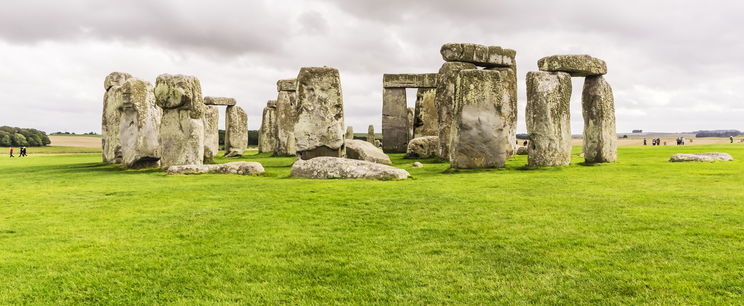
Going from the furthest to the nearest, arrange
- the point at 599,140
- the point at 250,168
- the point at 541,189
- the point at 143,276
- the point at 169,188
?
the point at 599,140
the point at 250,168
the point at 169,188
the point at 541,189
the point at 143,276

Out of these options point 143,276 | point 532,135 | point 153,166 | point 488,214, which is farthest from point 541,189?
point 153,166

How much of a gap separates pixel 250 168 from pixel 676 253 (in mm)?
10285

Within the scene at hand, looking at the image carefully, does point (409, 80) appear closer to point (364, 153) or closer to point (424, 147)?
point (424, 147)

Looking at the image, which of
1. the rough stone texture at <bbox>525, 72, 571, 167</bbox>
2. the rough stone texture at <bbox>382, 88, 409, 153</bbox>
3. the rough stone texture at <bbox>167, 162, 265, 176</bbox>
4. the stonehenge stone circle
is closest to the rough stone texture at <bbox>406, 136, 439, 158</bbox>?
the rough stone texture at <bbox>525, 72, 571, 167</bbox>

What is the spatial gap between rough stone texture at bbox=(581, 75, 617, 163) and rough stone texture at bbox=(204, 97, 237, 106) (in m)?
18.7

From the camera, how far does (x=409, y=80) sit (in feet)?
83.9

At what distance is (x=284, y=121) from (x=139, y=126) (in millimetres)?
8602

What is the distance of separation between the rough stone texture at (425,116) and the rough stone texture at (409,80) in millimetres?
624

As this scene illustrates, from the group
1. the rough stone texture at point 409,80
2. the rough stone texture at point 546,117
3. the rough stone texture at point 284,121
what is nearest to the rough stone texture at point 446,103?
the rough stone texture at point 546,117

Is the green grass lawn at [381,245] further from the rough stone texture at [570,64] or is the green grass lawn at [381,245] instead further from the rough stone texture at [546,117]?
the rough stone texture at [570,64]

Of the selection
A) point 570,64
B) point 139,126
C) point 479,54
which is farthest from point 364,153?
point 139,126

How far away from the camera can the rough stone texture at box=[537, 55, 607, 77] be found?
46.1 ft

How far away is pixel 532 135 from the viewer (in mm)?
13594

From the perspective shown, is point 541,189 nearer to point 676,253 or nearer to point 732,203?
point 732,203
